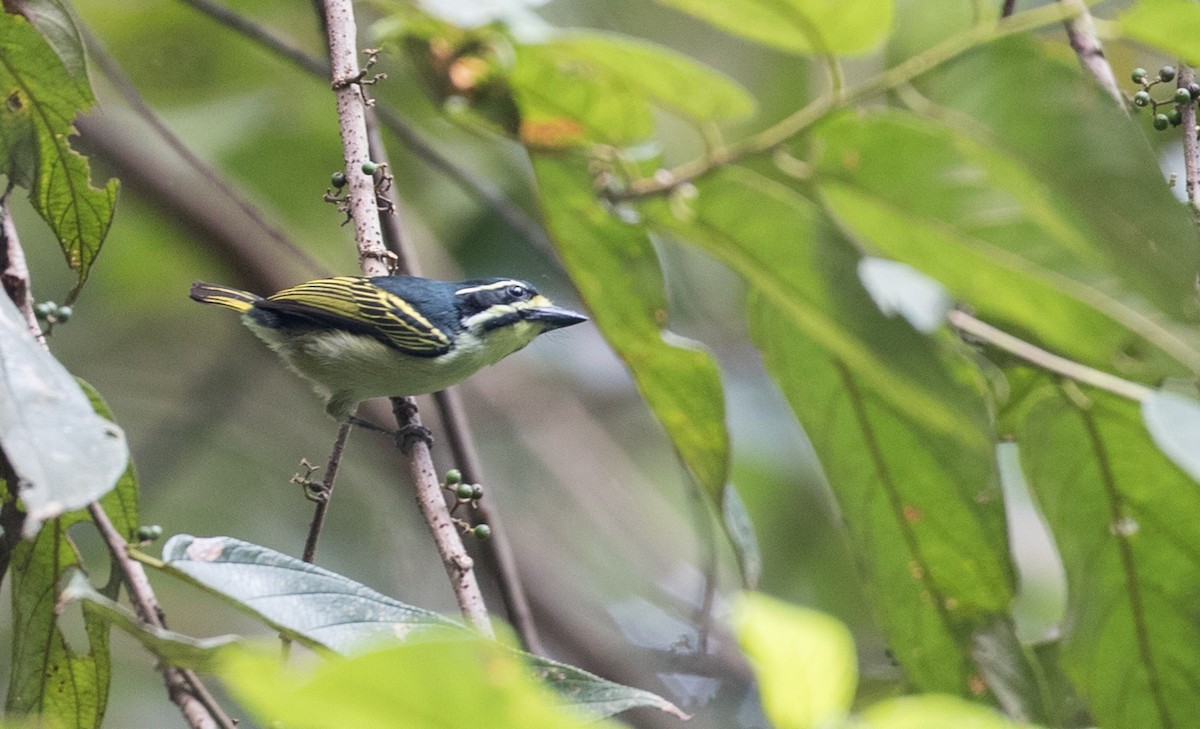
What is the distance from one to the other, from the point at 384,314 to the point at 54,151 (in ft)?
4.68

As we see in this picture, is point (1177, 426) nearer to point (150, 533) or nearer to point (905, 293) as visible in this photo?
point (905, 293)

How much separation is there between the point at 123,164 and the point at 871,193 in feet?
10.4

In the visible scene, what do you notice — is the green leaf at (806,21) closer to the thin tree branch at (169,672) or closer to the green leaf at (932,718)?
the thin tree branch at (169,672)

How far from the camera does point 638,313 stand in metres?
3.20

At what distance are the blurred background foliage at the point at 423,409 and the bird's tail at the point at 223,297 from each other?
2.52 ft

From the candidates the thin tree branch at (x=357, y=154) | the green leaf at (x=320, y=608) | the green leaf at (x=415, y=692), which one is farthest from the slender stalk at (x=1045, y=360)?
the green leaf at (x=415, y=692)

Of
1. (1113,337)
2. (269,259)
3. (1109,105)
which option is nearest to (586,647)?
(269,259)

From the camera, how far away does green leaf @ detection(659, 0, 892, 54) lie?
267 centimetres

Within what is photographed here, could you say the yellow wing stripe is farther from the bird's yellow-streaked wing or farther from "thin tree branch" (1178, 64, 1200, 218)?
"thin tree branch" (1178, 64, 1200, 218)

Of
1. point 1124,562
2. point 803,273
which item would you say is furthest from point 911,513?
point 803,273

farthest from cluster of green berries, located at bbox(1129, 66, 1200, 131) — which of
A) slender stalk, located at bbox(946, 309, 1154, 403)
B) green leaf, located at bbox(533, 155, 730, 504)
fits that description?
green leaf, located at bbox(533, 155, 730, 504)

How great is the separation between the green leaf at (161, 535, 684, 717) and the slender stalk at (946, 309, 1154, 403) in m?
1.52

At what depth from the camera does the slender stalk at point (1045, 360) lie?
282cm

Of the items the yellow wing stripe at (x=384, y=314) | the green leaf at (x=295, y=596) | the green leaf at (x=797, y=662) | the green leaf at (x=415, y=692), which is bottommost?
the yellow wing stripe at (x=384, y=314)
